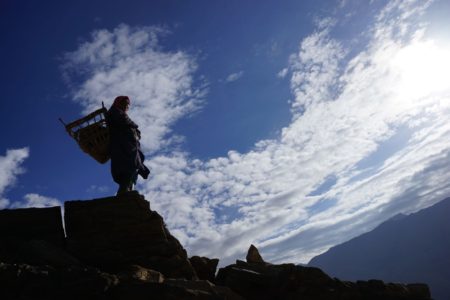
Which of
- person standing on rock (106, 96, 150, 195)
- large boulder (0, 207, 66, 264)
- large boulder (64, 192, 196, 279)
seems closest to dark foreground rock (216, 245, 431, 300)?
large boulder (64, 192, 196, 279)

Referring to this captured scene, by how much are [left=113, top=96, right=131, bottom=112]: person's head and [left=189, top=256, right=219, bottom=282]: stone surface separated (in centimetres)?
557

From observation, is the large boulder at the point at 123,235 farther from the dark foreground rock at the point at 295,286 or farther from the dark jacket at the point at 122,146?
the dark foreground rock at the point at 295,286

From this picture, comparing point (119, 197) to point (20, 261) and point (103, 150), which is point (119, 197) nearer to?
point (103, 150)

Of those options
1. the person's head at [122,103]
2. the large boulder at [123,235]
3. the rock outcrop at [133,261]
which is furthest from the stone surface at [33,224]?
the person's head at [122,103]

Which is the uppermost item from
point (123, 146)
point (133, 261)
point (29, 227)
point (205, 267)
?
point (123, 146)

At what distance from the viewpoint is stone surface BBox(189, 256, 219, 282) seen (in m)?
11.8

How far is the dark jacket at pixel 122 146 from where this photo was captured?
1130 centimetres

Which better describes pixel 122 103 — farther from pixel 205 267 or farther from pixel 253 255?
pixel 253 255

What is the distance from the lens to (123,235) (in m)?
9.98

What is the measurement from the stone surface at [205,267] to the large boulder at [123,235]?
1.45m

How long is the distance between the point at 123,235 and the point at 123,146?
2.93m

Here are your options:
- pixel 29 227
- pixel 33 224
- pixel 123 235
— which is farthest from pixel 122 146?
pixel 29 227

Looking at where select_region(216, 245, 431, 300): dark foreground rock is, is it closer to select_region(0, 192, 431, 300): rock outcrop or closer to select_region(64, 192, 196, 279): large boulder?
select_region(0, 192, 431, 300): rock outcrop

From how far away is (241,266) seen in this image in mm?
12258
